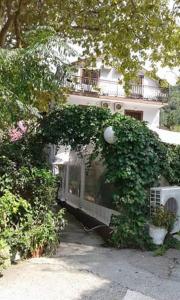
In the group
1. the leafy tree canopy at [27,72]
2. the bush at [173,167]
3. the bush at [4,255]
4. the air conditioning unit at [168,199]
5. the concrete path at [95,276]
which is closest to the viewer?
the concrete path at [95,276]

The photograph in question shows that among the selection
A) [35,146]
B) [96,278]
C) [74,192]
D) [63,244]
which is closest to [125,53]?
[74,192]

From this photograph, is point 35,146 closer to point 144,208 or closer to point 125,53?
point 144,208

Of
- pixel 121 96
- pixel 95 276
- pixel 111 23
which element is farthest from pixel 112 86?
pixel 95 276

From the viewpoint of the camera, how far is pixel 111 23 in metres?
13.1

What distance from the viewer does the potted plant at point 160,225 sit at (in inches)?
330

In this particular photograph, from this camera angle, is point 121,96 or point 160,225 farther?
point 121,96

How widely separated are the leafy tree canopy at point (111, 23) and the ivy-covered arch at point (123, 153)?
4.19 m

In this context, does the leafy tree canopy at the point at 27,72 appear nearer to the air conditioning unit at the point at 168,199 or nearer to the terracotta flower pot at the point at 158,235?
the air conditioning unit at the point at 168,199

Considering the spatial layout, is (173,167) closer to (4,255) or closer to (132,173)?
(132,173)

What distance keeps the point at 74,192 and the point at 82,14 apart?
5.86m

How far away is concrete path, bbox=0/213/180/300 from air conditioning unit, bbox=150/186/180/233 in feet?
3.71

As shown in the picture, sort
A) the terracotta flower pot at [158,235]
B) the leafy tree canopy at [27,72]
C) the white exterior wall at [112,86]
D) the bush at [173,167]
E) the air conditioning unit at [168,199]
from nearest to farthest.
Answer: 1. the leafy tree canopy at [27,72]
2. the terracotta flower pot at [158,235]
3. the air conditioning unit at [168,199]
4. the bush at [173,167]
5. the white exterior wall at [112,86]

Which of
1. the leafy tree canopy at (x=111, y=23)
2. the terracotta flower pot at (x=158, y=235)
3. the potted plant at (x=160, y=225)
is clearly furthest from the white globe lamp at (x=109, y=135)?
the leafy tree canopy at (x=111, y=23)

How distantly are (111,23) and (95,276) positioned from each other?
908 cm
